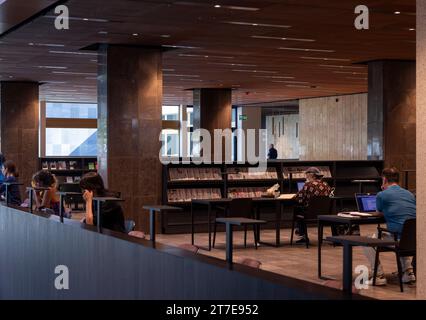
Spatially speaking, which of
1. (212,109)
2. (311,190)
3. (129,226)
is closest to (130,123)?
(311,190)

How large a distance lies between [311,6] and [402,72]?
7.06 metres

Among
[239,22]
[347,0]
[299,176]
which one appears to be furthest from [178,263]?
[299,176]

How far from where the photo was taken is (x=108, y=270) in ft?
19.0

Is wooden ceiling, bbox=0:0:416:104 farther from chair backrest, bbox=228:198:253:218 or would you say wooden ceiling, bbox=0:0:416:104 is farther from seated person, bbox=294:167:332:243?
chair backrest, bbox=228:198:253:218

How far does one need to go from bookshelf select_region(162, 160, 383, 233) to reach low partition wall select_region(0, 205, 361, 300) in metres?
5.93

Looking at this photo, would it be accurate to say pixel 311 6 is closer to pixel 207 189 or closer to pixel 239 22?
pixel 239 22

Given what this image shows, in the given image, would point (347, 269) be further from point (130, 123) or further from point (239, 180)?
point (239, 180)

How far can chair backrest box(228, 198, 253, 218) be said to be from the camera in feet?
42.0

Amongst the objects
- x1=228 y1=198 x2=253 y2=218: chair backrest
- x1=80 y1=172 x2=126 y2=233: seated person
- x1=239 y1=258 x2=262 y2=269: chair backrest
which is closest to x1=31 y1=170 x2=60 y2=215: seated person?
x1=80 y1=172 x2=126 y2=233: seated person

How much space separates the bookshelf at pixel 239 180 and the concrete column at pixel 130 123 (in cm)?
58

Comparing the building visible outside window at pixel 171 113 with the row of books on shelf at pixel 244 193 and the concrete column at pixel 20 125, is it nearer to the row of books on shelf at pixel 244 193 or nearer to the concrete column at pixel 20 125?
the concrete column at pixel 20 125

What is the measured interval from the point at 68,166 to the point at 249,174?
7.59 m
